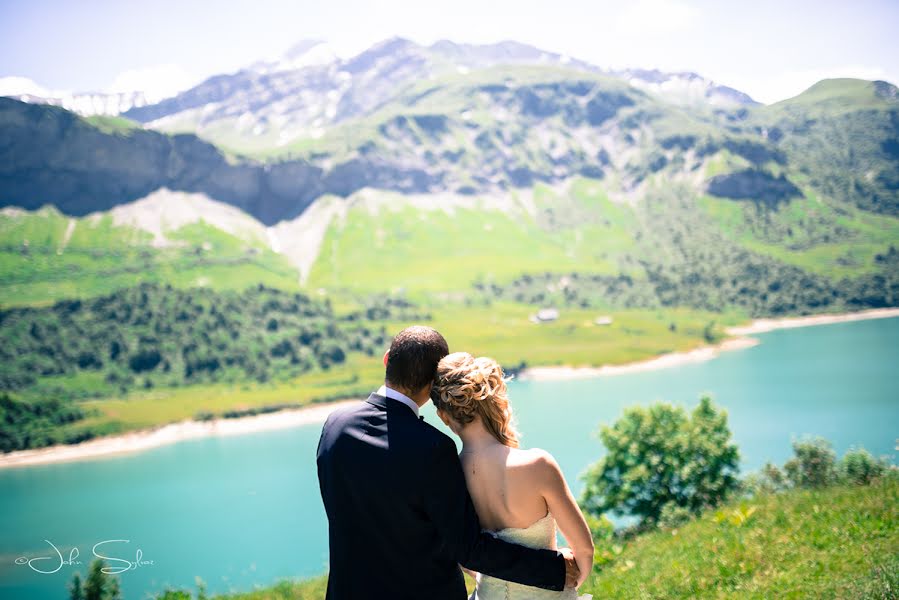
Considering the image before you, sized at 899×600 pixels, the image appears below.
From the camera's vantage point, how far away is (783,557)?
24.6ft

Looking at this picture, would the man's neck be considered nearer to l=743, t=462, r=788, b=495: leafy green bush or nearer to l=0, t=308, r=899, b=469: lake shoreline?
l=743, t=462, r=788, b=495: leafy green bush

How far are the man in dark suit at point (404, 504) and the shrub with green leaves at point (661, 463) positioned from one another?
20.8 metres

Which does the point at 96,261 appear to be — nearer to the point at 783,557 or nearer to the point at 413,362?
the point at 783,557

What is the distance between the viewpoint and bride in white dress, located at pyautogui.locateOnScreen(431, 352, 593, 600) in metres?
4.07

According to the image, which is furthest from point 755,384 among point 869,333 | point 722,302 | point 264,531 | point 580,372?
point 722,302

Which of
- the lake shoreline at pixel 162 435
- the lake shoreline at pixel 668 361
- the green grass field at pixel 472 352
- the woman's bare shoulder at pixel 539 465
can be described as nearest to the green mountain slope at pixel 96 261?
the green grass field at pixel 472 352

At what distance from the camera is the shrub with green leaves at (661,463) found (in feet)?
81.5

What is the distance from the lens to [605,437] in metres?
27.9

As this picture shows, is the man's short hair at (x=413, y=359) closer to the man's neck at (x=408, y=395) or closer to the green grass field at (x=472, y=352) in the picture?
the man's neck at (x=408, y=395)

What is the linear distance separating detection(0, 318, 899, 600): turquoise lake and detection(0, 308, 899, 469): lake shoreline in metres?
3.77

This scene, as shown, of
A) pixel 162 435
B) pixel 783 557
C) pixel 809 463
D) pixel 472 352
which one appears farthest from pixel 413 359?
pixel 472 352

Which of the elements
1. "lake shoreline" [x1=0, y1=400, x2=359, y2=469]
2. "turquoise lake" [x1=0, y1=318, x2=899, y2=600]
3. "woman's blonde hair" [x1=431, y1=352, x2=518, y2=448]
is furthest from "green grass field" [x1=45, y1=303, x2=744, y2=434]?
"woman's blonde hair" [x1=431, y1=352, x2=518, y2=448]

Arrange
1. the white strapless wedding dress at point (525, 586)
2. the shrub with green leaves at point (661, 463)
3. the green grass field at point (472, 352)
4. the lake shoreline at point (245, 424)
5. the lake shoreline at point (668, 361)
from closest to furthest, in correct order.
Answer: the white strapless wedding dress at point (525, 586)
the shrub with green leaves at point (661, 463)
the lake shoreline at point (245, 424)
the green grass field at point (472, 352)
the lake shoreline at point (668, 361)

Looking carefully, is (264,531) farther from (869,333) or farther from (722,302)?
(722,302)
